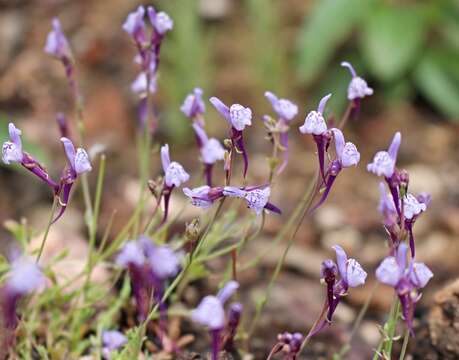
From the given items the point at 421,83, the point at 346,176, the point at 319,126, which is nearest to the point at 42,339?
the point at 319,126

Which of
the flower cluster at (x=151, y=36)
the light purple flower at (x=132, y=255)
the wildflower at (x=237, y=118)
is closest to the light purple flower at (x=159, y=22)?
the flower cluster at (x=151, y=36)

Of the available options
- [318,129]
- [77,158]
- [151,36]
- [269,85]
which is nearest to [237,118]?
[318,129]

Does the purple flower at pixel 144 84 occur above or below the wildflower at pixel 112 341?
above

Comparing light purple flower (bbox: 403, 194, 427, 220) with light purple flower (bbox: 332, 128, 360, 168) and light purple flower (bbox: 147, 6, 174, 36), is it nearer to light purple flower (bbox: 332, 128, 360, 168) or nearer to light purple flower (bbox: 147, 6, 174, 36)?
light purple flower (bbox: 332, 128, 360, 168)

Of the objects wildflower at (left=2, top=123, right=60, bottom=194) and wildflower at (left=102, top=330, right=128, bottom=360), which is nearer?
wildflower at (left=2, top=123, right=60, bottom=194)

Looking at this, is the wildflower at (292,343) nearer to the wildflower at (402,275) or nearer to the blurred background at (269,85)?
the wildflower at (402,275)

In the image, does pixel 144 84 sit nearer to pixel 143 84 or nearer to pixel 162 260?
pixel 143 84

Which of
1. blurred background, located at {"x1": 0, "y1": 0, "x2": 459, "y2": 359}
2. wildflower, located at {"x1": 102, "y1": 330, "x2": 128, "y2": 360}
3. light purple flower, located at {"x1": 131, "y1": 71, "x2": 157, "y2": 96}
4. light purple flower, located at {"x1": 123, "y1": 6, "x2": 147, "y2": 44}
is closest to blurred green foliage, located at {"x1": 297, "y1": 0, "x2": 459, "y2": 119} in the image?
blurred background, located at {"x1": 0, "y1": 0, "x2": 459, "y2": 359}

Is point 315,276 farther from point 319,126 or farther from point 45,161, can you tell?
point 319,126
